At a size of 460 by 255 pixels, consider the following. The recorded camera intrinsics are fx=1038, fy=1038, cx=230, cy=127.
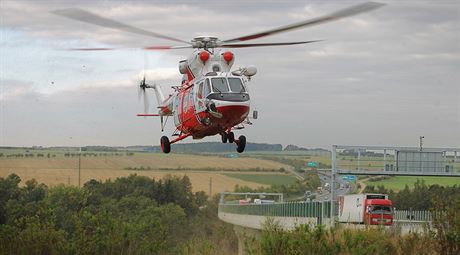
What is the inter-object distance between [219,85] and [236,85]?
683 mm

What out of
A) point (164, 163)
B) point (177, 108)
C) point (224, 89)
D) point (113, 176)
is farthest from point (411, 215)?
point (224, 89)

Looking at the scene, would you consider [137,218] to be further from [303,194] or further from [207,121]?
[207,121]

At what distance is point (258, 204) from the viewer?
104312mm

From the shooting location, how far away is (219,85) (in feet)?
132

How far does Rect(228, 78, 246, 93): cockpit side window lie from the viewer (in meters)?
39.8

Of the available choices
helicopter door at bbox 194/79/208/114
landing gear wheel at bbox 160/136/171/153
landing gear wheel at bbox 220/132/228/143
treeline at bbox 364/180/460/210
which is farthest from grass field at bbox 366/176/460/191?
helicopter door at bbox 194/79/208/114

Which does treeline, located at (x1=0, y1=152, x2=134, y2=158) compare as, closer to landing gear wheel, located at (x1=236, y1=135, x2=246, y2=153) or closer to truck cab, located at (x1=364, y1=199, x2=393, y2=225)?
truck cab, located at (x1=364, y1=199, x2=393, y2=225)

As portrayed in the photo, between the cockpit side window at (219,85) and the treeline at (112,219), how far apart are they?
104 ft

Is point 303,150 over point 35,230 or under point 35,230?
over

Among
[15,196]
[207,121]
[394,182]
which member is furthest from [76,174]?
[207,121]

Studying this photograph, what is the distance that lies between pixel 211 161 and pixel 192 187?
14.0 meters

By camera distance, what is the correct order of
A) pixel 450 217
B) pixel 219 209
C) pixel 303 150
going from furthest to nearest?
pixel 219 209 < pixel 303 150 < pixel 450 217

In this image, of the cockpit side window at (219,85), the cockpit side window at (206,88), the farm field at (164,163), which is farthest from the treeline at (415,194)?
the cockpit side window at (219,85)

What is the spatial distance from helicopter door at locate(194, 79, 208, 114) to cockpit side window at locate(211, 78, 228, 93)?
59 centimetres
